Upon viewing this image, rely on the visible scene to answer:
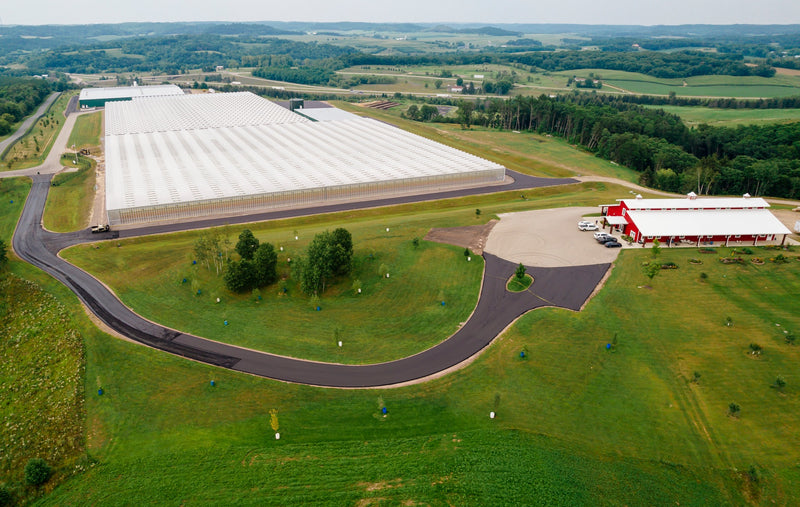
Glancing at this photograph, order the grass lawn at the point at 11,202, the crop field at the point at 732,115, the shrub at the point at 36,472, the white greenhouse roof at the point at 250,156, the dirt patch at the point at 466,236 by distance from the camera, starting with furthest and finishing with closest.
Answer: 1. the crop field at the point at 732,115
2. the white greenhouse roof at the point at 250,156
3. the grass lawn at the point at 11,202
4. the dirt patch at the point at 466,236
5. the shrub at the point at 36,472

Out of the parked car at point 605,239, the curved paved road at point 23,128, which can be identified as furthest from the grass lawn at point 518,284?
the curved paved road at point 23,128

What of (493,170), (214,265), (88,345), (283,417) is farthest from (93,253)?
(493,170)

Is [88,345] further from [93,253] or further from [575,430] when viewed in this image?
[575,430]

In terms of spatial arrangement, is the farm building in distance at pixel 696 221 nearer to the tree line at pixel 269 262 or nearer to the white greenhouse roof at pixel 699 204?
the white greenhouse roof at pixel 699 204

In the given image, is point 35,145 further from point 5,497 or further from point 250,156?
point 5,497

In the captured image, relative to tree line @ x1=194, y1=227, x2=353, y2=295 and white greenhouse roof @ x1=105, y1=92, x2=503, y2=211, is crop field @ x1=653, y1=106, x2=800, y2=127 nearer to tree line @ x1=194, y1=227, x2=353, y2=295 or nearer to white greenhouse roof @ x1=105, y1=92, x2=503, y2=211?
white greenhouse roof @ x1=105, y1=92, x2=503, y2=211

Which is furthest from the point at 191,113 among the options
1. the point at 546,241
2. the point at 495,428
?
the point at 495,428
